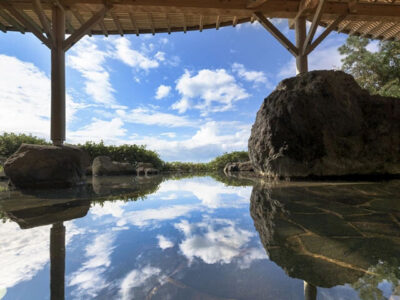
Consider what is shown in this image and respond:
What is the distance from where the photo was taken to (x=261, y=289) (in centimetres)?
84

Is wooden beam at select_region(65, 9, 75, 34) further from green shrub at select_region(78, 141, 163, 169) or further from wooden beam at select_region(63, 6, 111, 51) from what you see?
green shrub at select_region(78, 141, 163, 169)

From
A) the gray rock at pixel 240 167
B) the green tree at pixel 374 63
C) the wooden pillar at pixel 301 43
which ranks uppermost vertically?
the green tree at pixel 374 63

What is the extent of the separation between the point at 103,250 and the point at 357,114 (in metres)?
5.04

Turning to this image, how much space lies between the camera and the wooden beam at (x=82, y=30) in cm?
492

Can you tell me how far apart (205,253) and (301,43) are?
6358mm

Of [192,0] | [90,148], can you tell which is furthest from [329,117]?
[90,148]

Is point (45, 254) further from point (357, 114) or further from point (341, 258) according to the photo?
point (357, 114)

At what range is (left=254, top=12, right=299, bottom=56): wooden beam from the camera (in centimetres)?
560

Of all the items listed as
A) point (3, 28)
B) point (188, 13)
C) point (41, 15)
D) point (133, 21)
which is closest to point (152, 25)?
point (133, 21)

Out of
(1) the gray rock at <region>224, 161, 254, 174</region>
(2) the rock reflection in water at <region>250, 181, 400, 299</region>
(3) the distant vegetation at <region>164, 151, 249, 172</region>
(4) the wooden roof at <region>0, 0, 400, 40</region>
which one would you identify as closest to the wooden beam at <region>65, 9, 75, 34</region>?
(4) the wooden roof at <region>0, 0, 400, 40</region>

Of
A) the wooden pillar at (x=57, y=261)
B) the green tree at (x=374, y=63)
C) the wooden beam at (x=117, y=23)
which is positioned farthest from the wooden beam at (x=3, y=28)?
the green tree at (x=374, y=63)

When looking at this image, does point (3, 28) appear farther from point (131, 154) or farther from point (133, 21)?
point (131, 154)

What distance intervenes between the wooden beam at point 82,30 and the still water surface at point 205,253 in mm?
4354

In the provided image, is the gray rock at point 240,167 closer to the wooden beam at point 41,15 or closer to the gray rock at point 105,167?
the gray rock at point 105,167
